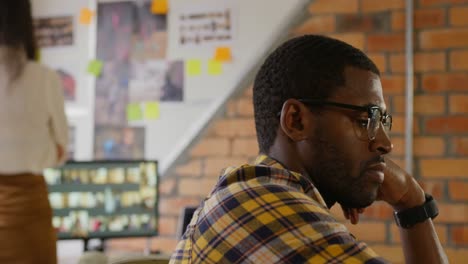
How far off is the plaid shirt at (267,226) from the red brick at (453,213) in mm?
1826

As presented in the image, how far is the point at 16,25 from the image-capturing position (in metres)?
2.13

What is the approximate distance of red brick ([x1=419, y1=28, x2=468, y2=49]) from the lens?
253 cm

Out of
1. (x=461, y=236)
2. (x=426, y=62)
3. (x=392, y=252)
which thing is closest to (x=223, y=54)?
(x=426, y=62)

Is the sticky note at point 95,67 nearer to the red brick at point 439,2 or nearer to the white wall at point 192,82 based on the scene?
the white wall at point 192,82

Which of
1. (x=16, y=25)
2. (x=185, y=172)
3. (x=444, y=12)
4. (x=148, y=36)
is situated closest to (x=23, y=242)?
(x=16, y=25)

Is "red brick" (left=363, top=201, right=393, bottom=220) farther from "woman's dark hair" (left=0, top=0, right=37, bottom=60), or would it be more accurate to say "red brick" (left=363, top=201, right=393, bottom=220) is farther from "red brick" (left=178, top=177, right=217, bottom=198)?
"woman's dark hair" (left=0, top=0, right=37, bottom=60)

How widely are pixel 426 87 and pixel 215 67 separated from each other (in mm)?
963

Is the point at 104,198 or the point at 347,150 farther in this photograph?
the point at 104,198

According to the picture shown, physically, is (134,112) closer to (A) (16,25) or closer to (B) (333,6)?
(A) (16,25)

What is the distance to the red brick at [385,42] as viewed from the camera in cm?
260

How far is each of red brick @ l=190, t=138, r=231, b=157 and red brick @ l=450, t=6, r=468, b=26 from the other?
110cm

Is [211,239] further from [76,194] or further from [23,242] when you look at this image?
[76,194]

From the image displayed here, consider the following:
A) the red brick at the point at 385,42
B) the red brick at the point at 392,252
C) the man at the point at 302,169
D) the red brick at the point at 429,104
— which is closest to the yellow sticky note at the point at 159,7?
the red brick at the point at 385,42

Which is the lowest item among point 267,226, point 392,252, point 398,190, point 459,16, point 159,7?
point 392,252
